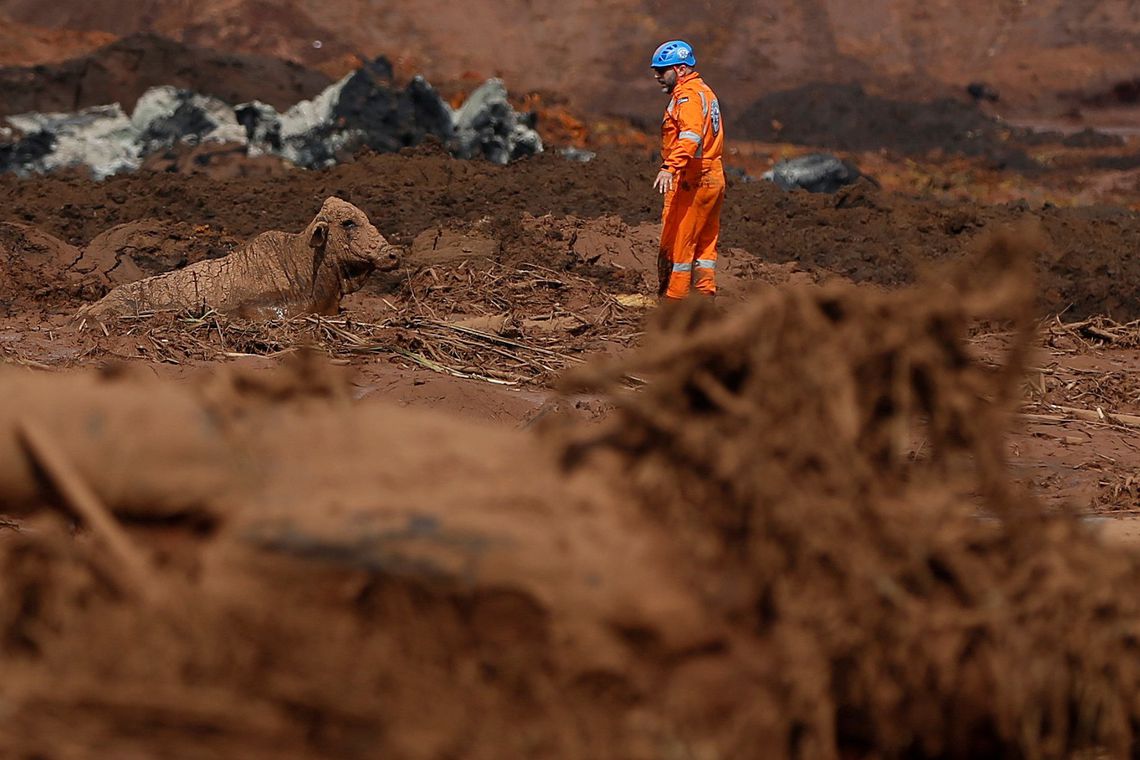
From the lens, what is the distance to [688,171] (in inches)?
357

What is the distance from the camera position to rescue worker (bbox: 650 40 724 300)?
8844 mm

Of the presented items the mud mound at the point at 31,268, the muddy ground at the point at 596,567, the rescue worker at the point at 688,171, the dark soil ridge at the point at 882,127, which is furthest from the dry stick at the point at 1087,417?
the dark soil ridge at the point at 882,127

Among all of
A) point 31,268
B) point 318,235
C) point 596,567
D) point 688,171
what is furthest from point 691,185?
point 596,567

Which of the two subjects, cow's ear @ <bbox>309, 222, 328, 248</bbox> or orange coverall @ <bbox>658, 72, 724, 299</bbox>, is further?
cow's ear @ <bbox>309, 222, 328, 248</bbox>

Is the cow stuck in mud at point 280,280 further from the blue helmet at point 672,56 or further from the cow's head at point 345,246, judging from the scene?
the blue helmet at point 672,56

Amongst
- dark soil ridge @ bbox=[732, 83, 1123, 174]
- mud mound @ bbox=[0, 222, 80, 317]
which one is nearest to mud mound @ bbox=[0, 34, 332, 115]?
dark soil ridge @ bbox=[732, 83, 1123, 174]

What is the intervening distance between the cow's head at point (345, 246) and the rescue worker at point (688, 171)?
6.43 ft

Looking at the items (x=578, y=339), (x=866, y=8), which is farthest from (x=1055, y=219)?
(x=866, y=8)

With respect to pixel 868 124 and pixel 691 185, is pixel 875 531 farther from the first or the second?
pixel 868 124

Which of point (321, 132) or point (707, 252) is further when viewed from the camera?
point (321, 132)

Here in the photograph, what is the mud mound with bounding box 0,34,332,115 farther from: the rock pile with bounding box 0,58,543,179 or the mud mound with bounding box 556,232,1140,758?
the mud mound with bounding box 556,232,1140,758

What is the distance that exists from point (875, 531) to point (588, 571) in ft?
1.74

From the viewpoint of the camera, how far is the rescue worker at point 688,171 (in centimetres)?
884

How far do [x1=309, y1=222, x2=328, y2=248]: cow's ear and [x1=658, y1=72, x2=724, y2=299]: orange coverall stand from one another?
7.43 ft
